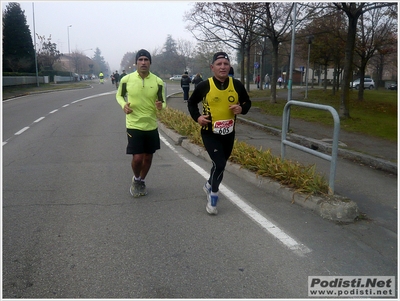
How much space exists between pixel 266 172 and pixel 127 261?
3009 mm

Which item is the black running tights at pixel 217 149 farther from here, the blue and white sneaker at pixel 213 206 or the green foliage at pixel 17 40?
the green foliage at pixel 17 40

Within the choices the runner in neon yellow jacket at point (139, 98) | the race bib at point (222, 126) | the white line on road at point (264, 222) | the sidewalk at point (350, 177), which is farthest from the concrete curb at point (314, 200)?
the runner in neon yellow jacket at point (139, 98)

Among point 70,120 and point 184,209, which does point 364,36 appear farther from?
point 184,209

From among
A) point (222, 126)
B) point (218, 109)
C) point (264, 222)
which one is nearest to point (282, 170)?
point (264, 222)

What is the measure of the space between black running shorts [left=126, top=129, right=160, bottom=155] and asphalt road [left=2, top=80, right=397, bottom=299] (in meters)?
0.69

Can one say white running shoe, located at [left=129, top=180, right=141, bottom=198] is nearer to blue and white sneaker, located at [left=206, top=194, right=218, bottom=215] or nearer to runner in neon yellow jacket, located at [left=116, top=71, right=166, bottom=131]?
runner in neon yellow jacket, located at [left=116, top=71, right=166, bottom=131]

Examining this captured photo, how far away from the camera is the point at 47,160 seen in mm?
8367

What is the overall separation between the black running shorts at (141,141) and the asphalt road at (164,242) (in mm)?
693

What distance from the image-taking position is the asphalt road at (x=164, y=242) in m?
3.30

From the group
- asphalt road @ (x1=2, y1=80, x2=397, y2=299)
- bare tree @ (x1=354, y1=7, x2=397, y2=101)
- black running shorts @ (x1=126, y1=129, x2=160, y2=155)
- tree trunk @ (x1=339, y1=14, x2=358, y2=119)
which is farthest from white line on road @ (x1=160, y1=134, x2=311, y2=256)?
bare tree @ (x1=354, y1=7, x2=397, y2=101)

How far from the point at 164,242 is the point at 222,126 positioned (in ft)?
5.08

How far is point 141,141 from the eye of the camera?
17.9 ft

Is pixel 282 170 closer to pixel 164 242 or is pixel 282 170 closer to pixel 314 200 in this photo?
pixel 314 200

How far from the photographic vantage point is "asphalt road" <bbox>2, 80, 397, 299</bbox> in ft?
10.8
